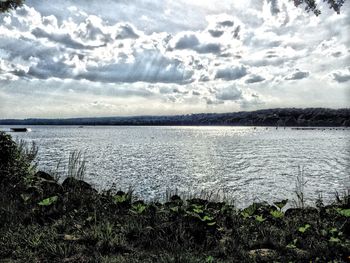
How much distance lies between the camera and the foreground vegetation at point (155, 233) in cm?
632

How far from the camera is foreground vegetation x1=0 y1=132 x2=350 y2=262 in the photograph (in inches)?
249

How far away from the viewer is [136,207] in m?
8.79

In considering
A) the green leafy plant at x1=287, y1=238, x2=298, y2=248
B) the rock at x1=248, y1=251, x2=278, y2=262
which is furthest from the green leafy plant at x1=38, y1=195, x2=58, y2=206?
the green leafy plant at x1=287, y1=238, x2=298, y2=248

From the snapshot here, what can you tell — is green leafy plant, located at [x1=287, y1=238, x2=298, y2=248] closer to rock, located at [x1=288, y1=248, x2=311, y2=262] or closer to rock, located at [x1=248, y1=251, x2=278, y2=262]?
rock, located at [x1=288, y1=248, x2=311, y2=262]

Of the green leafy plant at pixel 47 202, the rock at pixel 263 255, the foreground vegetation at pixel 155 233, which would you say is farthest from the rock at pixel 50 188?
the rock at pixel 263 255

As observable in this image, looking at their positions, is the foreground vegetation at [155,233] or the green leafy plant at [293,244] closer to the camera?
the foreground vegetation at [155,233]

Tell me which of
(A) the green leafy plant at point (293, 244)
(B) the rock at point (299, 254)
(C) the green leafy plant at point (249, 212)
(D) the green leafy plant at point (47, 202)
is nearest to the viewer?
→ (B) the rock at point (299, 254)

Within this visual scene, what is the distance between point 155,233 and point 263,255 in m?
2.33

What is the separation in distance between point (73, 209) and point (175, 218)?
2.92m

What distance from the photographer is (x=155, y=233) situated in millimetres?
7430

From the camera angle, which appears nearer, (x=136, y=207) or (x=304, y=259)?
(x=304, y=259)

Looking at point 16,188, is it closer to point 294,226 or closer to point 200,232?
point 200,232

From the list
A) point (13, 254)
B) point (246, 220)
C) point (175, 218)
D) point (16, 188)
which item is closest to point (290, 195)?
point (246, 220)

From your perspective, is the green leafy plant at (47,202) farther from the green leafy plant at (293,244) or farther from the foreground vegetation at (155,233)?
the green leafy plant at (293,244)
